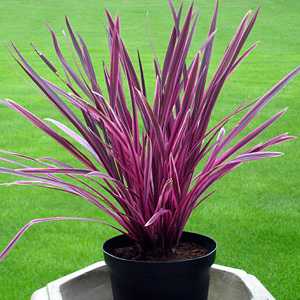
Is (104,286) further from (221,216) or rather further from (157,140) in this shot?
(221,216)

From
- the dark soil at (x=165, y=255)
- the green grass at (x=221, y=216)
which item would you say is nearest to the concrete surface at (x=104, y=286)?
the dark soil at (x=165, y=255)

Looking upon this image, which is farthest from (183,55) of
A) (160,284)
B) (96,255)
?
(96,255)

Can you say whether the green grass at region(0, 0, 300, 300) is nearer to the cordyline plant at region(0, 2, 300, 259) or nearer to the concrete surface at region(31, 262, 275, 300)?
the cordyline plant at region(0, 2, 300, 259)

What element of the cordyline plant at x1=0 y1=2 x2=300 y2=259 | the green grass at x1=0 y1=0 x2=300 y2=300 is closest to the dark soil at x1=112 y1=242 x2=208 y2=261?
the cordyline plant at x1=0 y1=2 x2=300 y2=259

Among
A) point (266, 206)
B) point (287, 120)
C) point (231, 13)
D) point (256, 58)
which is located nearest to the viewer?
point (266, 206)

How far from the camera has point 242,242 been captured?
3305 millimetres

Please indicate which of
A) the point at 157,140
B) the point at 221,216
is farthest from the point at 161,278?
the point at 221,216

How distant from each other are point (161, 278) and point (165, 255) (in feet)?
0.39

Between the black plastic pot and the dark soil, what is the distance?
0.07m

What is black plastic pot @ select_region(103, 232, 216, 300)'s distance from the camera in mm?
1514

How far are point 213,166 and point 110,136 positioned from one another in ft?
0.85

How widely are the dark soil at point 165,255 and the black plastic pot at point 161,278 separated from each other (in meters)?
0.07

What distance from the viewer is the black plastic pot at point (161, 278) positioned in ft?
4.97

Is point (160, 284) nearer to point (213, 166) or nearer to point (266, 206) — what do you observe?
point (213, 166)
